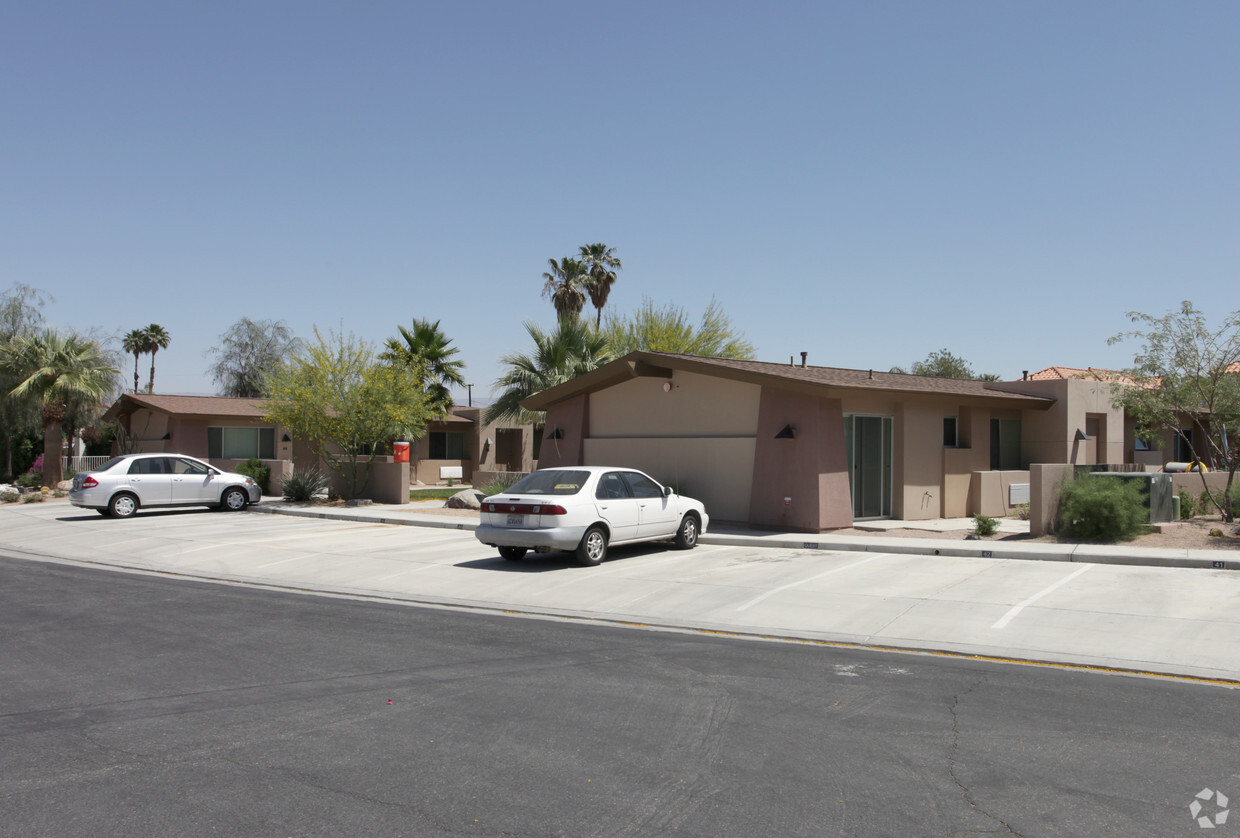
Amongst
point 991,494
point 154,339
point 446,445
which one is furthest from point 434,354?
point 154,339

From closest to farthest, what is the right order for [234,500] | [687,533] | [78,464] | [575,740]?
[575,740], [687,533], [234,500], [78,464]

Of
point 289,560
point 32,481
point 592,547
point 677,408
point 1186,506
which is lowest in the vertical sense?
point 289,560

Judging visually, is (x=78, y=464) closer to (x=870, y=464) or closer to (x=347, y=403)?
(x=347, y=403)

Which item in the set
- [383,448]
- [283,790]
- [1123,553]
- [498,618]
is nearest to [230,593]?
[498,618]

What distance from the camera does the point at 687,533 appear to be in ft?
53.9

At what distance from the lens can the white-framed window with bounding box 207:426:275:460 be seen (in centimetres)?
3622

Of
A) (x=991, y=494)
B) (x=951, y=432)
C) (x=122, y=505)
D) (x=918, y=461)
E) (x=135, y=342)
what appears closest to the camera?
(x=918, y=461)

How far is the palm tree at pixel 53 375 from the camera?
3316 centimetres

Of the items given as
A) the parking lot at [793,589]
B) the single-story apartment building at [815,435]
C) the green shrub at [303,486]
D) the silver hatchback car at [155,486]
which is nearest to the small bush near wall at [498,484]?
the single-story apartment building at [815,435]

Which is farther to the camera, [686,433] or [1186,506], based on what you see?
[686,433]

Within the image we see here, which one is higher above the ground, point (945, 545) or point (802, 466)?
point (802, 466)

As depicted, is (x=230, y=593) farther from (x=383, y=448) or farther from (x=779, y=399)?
(x=383, y=448)

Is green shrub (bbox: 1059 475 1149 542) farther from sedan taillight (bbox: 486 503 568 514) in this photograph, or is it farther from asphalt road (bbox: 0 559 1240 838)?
sedan taillight (bbox: 486 503 568 514)

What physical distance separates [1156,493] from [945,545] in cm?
460
